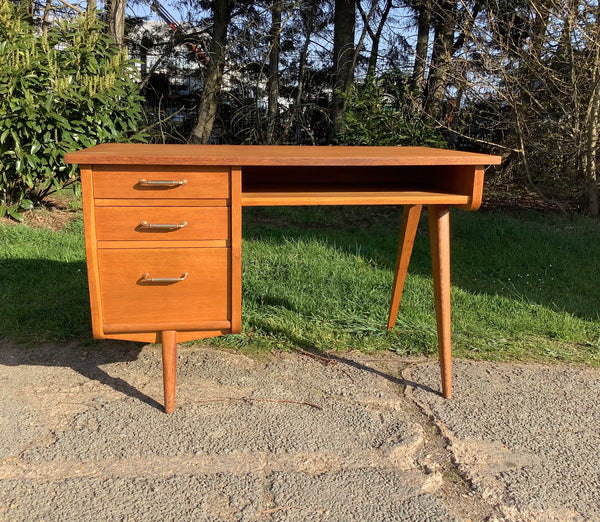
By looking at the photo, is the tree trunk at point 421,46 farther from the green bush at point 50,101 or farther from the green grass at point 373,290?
the green bush at point 50,101

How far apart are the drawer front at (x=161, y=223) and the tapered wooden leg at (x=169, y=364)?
383 mm

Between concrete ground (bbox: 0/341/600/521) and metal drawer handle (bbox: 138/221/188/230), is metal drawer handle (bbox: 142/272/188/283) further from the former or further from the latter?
concrete ground (bbox: 0/341/600/521)

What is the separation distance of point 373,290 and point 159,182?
6.01ft

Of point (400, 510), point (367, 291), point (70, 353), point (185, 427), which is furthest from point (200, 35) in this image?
point (400, 510)

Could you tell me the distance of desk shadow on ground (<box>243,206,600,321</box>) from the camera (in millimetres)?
3656

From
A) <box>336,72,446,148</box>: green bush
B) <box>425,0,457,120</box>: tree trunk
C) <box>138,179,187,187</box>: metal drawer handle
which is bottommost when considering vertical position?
<box>138,179,187,187</box>: metal drawer handle

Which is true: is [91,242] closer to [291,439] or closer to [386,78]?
[291,439]

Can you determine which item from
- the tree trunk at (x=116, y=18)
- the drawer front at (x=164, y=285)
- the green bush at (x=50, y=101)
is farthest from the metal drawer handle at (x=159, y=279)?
the tree trunk at (x=116, y=18)

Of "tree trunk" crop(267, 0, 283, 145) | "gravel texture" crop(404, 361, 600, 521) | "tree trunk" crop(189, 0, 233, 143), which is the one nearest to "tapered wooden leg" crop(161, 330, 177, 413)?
"gravel texture" crop(404, 361, 600, 521)

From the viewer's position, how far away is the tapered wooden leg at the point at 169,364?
2148mm

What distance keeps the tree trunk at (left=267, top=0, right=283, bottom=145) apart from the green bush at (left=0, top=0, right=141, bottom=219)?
2.08m

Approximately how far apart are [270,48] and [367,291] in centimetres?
423

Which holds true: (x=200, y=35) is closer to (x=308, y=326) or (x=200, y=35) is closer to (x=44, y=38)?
(x=44, y=38)

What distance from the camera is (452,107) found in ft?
19.5
